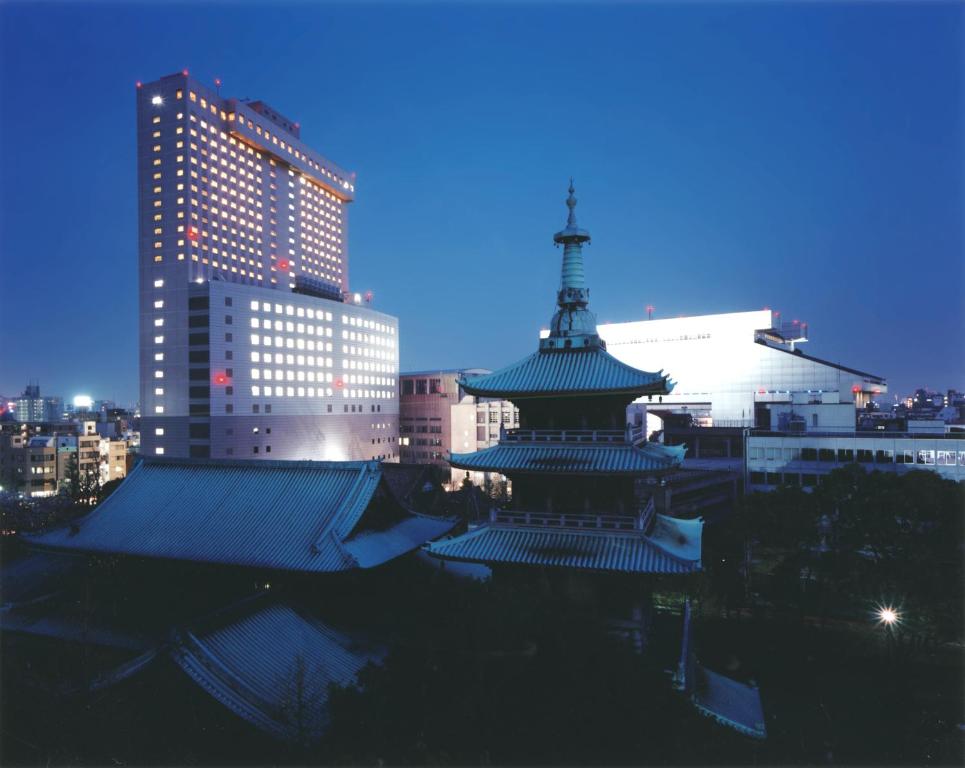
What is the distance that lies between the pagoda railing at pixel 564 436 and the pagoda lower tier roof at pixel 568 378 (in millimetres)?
1809

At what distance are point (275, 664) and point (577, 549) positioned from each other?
39.8ft

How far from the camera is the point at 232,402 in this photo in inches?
4311

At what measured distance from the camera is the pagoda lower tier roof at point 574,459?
2281 cm

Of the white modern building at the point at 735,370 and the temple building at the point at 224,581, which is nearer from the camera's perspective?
the temple building at the point at 224,581

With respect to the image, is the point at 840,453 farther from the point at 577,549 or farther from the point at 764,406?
the point at 577,549

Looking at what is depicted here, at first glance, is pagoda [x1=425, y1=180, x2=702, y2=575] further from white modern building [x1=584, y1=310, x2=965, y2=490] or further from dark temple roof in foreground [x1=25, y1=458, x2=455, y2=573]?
white modern building [x1=584, y1=310, x2=965, y2=490]

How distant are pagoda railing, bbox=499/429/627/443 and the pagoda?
0.05 m

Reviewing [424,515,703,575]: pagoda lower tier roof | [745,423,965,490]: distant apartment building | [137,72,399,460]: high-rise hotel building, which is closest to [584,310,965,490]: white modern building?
[745,423,965,490]: distant apartment building

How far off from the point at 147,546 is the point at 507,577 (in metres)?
17.3

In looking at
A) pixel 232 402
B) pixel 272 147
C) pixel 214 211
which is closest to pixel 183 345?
pixel 232 402

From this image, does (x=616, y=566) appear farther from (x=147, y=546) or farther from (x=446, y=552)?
(x=147, y=546)

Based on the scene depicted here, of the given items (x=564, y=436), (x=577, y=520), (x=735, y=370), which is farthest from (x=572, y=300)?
(x=735, y=370)

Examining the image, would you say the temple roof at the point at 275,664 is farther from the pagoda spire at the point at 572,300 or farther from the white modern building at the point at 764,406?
the white modern building at the point at 764,406

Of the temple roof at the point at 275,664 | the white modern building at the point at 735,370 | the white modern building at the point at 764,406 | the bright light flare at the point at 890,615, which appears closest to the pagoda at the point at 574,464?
the temple roof at the point at 275,664
